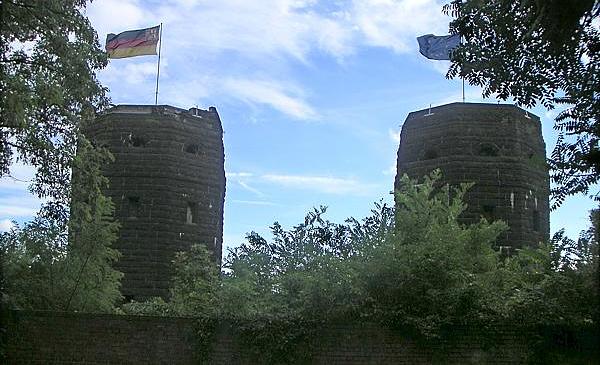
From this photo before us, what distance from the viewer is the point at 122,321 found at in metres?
14.5

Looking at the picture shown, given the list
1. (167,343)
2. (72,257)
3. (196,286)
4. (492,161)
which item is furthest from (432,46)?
(167,343)

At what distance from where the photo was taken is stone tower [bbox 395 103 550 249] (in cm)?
2569

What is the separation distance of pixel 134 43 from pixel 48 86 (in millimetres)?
14834

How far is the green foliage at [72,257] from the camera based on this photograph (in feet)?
50.5

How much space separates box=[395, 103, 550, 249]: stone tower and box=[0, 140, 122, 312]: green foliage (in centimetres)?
1278

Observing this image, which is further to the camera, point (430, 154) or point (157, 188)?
point (430, 154)

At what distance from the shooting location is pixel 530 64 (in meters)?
9.99

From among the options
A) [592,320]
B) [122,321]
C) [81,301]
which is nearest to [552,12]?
[592,320]

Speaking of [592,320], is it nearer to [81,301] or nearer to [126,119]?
[81,301]

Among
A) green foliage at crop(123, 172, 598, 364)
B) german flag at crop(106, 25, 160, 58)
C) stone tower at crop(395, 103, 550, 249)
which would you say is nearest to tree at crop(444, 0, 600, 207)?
green foliage at crop(123, 172, 598, 364)

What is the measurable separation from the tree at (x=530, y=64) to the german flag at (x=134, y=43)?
18.7 meters

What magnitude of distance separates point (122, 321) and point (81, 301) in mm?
2205

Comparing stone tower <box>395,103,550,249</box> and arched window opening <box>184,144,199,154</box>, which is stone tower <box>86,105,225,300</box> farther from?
stone tower <box>395,103,550,249</box>

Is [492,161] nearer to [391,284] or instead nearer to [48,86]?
[391,284]
